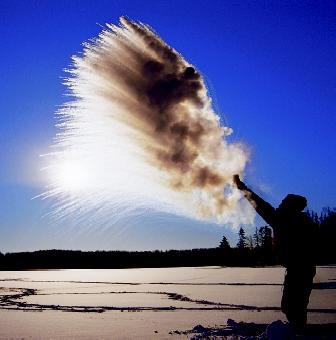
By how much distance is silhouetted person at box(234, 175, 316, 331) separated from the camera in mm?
5574

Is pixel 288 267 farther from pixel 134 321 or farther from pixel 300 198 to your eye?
pixel 134 321

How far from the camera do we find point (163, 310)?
8.59 m

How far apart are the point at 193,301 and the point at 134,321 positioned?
355 centimetres

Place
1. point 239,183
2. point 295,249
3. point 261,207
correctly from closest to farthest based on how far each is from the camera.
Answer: point 295,249, point 261,207, point 239,183

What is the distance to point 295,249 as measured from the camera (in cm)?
563

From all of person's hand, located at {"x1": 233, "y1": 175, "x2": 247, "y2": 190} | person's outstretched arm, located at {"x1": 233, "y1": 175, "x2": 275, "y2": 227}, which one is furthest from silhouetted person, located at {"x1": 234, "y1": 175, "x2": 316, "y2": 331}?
person's hand, located at {"x1": 233, "y1": 175, "x2": 247, "y2": 190}

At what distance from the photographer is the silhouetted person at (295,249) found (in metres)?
5.57

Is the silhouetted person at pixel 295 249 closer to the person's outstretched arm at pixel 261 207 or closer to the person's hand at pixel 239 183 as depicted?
the person's outstretched arm at pixel 261 207

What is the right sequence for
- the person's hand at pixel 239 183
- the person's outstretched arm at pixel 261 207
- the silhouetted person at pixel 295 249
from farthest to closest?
the person's hand at pixel 239 183 → the person's outstretched arm at pixel 261 207 → the silhouetted person at pixel 295 249

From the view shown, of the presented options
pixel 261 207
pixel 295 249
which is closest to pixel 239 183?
pixel 261 207

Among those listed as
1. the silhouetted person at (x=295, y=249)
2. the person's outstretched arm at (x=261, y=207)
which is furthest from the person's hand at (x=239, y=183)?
the silhouetted person at (x=295, y=249)

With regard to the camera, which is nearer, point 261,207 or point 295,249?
point 295,249

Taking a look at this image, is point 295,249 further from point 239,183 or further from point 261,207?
point 239,183

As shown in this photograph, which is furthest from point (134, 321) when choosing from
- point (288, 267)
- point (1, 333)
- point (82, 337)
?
point (288, 267)
